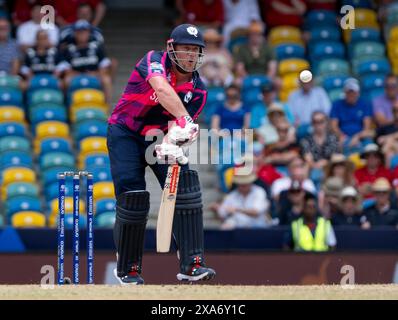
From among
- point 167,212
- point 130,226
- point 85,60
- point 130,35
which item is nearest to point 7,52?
point 85,60

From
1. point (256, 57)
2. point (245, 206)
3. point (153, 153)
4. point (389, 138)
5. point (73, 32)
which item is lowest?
point (245, 206)

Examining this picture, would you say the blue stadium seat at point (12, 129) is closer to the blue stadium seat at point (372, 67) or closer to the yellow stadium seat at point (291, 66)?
the yellow stadium seat at point (291, 66)

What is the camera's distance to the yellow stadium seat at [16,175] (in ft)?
45.7

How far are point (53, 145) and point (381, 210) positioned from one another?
3.69 metres

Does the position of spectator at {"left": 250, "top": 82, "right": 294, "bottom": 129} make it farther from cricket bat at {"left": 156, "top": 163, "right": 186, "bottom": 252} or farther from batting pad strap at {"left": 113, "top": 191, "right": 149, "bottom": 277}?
cricket bat at {"left": 156, "top": 163, "right": 186, "bottom": 252}

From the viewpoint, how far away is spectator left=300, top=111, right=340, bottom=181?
14641 mm

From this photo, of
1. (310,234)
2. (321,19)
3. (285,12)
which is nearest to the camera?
(310,234)

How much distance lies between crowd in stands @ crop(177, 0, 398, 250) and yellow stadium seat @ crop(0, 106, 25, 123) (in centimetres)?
A: 219

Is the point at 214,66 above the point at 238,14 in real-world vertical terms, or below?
below

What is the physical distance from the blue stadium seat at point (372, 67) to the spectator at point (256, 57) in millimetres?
1259

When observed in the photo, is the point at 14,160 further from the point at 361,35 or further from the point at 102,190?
the point at 361,35

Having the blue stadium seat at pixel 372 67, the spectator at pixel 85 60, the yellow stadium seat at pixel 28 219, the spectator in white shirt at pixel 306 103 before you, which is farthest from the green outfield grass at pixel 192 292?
the blue stadium seat at pixel 372 67

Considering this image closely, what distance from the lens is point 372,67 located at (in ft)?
53.3

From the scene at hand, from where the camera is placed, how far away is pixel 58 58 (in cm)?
1526
